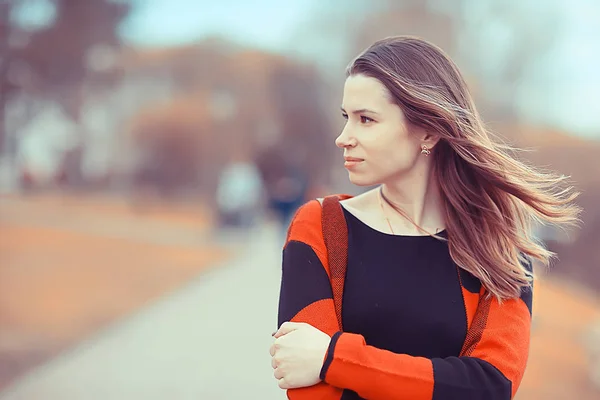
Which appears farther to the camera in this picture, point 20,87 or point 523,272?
point 20,87

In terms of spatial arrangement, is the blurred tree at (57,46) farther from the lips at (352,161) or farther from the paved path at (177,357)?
the lips at (352,161)

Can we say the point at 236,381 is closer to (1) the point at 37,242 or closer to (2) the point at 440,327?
(2) the point at 440,327

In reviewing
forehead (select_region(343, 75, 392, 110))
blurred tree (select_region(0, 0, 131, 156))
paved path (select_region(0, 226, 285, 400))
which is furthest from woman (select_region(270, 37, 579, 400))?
blurred tree (select_region(0, 0, 131, 156))

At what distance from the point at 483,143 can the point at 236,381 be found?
3.06 m

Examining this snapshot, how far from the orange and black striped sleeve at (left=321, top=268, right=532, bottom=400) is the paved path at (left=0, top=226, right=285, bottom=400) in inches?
109

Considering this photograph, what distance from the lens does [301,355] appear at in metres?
1.36

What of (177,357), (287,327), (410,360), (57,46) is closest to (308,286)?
(287,327)

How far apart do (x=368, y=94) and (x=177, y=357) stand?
3.76 m

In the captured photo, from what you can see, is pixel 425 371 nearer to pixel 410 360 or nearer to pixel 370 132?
pixel 410 360

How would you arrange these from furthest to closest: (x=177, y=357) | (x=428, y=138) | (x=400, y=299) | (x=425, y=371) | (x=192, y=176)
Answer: (x=192, y=176) < (x=177, y=357) < (x=428, y=138) < (x=400, y=299) < (x=425, y=371)

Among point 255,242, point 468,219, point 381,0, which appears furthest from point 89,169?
point 468,219

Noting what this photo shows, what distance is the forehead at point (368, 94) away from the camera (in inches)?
57.9

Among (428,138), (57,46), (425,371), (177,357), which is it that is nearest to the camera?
(425,371)

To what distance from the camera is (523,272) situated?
61.5 inches
